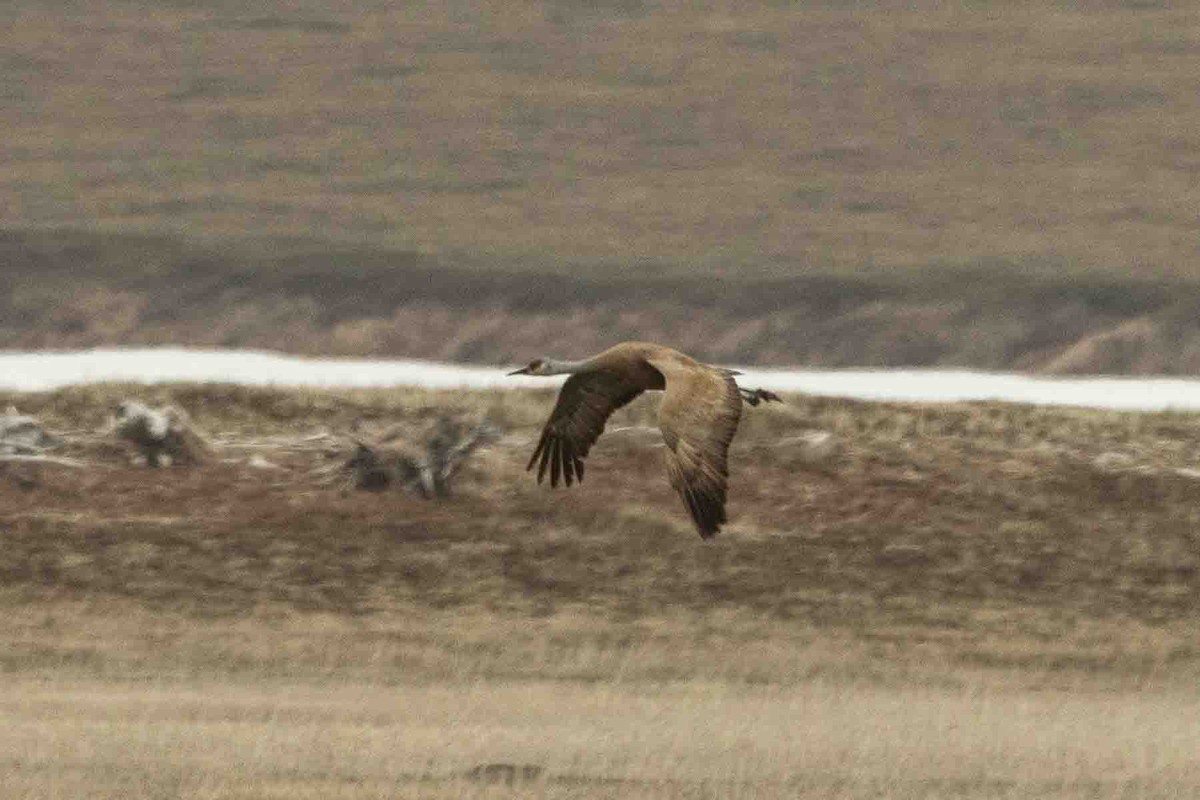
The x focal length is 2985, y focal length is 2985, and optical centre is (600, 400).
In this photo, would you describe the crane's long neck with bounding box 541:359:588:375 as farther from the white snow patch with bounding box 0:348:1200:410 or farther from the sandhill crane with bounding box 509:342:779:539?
the white snow patch with bounding box 0:348:1200:410

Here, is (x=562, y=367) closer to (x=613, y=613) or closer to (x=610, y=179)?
(x=613, y=613)


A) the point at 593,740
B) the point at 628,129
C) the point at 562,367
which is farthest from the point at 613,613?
the point at 628,129

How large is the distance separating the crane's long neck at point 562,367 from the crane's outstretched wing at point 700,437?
51.5 inches

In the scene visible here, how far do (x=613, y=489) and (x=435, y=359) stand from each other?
23825mm

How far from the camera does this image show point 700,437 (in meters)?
16.6

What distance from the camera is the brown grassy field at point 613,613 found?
1859 cm

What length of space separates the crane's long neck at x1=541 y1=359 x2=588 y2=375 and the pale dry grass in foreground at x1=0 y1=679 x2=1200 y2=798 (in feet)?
7.95

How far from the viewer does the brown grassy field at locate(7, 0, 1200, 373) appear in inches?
2250

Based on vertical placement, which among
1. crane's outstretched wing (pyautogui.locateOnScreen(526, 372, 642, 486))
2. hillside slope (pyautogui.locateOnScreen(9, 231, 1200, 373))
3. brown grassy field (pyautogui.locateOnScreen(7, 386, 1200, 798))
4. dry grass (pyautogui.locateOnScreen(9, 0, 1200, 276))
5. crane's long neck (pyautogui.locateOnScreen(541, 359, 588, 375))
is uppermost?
crane's long neck (pyautogui.locateOnScreen(541, 359, 588, 375))

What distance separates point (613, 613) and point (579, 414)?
9.28 metres

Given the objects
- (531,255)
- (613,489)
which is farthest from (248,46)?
(613,489)

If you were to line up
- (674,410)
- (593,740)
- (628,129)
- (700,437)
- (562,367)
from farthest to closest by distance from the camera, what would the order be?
(628,129)
(593,740)
(562,367)
(674,410)
(700,437)

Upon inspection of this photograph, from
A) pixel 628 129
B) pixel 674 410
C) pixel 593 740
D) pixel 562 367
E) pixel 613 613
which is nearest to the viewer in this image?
pixel 674 410

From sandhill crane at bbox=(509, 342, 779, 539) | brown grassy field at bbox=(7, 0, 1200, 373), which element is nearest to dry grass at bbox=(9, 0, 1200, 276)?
brown grassy field at bbox=(7, 0, 1200, 373)
